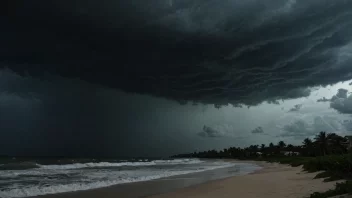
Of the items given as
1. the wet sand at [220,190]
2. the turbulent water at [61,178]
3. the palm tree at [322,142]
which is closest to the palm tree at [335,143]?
the palm tree at [322,142]

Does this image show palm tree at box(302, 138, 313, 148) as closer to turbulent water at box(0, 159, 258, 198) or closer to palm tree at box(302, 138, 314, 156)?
palm tree at box(302, 138, 314, 156)

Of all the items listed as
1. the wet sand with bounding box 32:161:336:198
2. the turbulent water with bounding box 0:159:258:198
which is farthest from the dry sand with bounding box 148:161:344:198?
the turbulent water with bounding box 0:159:258:198

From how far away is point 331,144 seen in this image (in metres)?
88.1

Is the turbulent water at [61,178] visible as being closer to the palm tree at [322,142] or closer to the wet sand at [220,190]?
the wet sand at [220,190]

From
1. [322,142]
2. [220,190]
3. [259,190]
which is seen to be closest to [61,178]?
[220,190]

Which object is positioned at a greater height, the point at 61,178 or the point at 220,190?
the point at 61,178

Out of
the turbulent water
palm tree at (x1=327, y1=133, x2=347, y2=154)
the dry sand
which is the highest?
palm tree at (x1=327, y1=133, x2=347, y2=154)

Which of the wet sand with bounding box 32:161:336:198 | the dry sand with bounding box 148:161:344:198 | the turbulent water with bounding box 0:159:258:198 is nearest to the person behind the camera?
the dry sand with bounding box 148:161:344:198

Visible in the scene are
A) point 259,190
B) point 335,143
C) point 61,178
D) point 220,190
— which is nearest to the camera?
point 259,190

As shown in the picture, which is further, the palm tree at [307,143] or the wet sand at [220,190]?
the palm tree at [307,143]

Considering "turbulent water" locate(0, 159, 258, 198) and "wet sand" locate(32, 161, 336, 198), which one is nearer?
"wet sand" locate(32, 161, 336, 198)

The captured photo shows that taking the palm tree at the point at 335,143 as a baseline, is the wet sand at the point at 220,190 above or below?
below

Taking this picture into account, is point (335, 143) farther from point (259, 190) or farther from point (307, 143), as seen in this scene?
point (259, 190)

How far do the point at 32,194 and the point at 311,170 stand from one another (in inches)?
1018
